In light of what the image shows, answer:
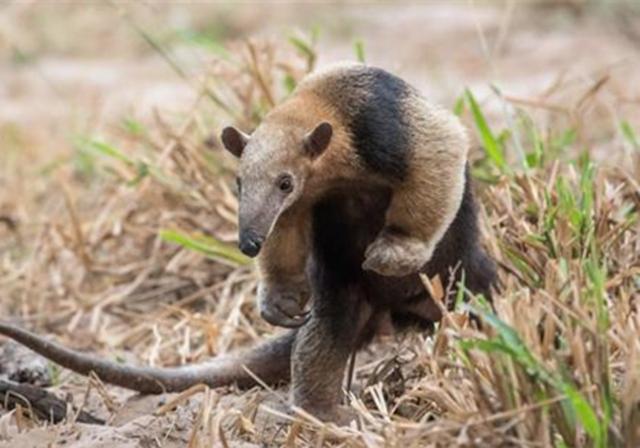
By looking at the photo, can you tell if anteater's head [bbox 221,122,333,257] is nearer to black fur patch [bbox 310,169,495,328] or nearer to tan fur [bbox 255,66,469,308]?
tan fur [bbox 255,66,469,308]

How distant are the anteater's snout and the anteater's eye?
22cm

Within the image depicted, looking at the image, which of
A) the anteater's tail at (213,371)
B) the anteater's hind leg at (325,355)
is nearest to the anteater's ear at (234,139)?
the anteater's hind leg at (325,355)

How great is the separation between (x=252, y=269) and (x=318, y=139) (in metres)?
1.77

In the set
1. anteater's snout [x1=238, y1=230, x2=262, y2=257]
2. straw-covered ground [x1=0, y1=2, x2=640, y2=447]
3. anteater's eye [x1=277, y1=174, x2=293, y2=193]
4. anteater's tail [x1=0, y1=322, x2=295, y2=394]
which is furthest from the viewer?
anteater's tail [x1=0, y1=322, x2=295, y2=394]

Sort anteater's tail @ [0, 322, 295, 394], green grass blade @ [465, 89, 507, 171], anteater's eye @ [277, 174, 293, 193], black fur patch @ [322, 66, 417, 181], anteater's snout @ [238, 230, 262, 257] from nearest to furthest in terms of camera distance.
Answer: anteater's snout @ [238, 230, 262, 257]
anteater's eye @ [277, 174, 293, 193]
black fur patch @ [322, 66, 417, 181]
anteater's tail @ [0, 322, 295, 394]
green grass blade @ [465, 89, 507, 171]

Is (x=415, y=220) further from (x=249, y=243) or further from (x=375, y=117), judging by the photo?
(x=249, y=243)

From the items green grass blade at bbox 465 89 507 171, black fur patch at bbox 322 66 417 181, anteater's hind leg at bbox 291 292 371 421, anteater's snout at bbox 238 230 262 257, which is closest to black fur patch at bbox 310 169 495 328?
anteater's hind leg at bbox 291 292 371 421

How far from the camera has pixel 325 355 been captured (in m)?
4.12

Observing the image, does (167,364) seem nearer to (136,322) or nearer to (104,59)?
(136,322)

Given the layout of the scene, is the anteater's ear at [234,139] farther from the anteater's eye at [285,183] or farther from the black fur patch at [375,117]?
the black fur patch at [375,117]

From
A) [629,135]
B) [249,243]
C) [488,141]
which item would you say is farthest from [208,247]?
[249,243]

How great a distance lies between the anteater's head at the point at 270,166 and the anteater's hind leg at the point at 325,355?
52 centimetres

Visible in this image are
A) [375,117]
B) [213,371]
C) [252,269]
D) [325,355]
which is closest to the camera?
[375,117]

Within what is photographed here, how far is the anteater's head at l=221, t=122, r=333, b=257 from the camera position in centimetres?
355
